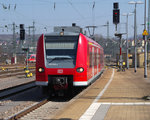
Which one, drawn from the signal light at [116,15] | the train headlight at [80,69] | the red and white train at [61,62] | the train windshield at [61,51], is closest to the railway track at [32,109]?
the red and white train at [61,62]

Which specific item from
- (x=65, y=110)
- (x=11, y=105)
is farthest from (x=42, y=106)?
(x=65, y=110)

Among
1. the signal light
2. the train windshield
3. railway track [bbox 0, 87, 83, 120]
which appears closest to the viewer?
railway track [bbox 0, 87, 83, 120]

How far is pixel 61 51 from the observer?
1373cm

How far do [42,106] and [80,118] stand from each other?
379cm

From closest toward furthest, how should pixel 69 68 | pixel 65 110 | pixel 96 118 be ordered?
pixel 96 118
pixel 65 110
pixel 69 68

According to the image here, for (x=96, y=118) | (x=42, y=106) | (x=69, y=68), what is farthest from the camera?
(x=69, y=68)

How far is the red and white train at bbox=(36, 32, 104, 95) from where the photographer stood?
1327 cm

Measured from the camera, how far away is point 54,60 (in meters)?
13.5

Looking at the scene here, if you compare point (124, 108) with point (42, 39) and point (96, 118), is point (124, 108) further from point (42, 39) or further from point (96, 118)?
point (42, 39)

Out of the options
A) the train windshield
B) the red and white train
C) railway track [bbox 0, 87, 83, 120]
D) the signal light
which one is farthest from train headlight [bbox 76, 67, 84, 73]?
the signal light

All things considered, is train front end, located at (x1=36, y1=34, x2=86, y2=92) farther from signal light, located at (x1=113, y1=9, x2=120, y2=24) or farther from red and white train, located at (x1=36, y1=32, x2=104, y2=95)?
signal light, located at (x1=113, y1=9, x2=120, y2=24)

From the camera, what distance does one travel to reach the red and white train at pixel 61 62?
13.3 m

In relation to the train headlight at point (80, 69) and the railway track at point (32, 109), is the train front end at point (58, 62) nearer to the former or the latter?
the train headlight at point (80, 69)

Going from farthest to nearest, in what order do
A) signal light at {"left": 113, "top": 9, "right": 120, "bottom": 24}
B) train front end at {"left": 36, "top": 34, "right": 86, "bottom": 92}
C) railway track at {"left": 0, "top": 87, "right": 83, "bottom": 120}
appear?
signal light at {"left": 113, "top": 9, "right": 120, "bottom": 24}
train front end at {"left": 36, "top": 34, "right": 86, "bottom": 92}
railway track at {"left": 0, "top": 87, "right": 83, "bottom": 120}
